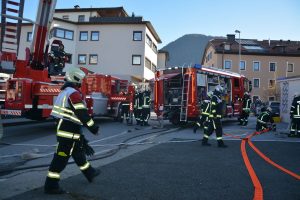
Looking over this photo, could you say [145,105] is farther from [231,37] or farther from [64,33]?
[231,37]

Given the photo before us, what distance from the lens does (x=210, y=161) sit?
23.5 feet

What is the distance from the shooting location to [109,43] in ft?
124

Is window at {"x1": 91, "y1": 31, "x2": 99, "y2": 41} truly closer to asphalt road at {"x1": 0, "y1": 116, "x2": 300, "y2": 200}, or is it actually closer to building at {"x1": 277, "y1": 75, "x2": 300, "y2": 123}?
building at {"x1": 277, "y1": 75, "x2": 300, "y2": 123}

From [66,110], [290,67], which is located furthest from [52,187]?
[290,67]

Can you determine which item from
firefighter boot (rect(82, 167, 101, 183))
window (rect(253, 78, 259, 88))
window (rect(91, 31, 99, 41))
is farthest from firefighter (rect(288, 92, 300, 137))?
window (rect(253, 78, 259, 88))

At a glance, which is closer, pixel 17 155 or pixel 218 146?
pixel 17 155

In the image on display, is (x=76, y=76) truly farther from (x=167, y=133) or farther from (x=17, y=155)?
(x=167, y=133)

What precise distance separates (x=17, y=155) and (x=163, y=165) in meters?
3.23

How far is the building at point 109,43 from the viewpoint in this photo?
121ft

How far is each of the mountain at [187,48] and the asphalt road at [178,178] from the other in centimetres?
13711

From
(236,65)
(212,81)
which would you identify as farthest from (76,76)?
(236,65)

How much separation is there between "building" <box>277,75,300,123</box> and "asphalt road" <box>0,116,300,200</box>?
11.8 m

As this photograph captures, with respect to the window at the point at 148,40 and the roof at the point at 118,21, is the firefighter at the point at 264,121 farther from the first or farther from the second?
the window at the point at 148,40

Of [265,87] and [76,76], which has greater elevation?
[265,87]
